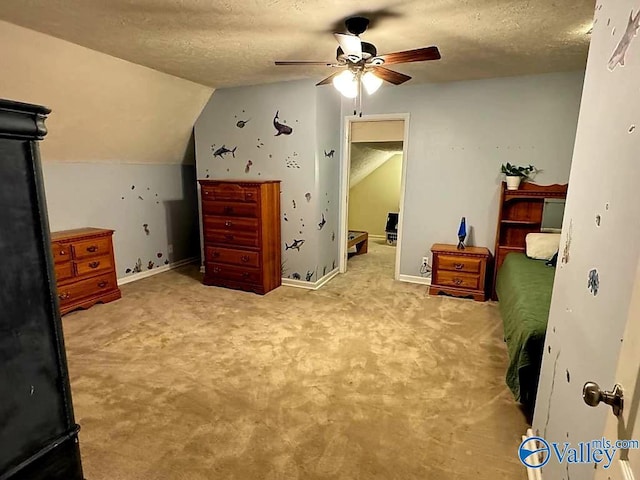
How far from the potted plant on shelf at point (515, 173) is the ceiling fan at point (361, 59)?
1764mm

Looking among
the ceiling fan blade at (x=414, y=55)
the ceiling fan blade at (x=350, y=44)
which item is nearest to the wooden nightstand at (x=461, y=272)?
the ceiling fan blade at (x=414, y=55)

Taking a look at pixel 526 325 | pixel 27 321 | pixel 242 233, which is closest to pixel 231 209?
pixel 242 233

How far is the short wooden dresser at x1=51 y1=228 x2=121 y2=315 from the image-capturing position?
10.5ft

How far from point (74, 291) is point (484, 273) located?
3.97 m

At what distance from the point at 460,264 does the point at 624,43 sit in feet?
9.69

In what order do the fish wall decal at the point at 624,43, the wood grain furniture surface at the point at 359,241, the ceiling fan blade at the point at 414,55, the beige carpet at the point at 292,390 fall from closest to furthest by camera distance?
the fish wall decal at the point at 624,43, the beige carpet at the point at 292,390, the ceiling fan blade at the point at 414,55, the wood grain furniture surface at the point at 359,241

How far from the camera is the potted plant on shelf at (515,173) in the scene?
3.51 meters

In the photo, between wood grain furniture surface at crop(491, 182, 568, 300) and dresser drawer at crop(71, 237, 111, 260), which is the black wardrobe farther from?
wood grain furniture surface at crop(491, 182, 568, 300)

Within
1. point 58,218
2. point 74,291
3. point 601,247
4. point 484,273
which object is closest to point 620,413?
point 601,247

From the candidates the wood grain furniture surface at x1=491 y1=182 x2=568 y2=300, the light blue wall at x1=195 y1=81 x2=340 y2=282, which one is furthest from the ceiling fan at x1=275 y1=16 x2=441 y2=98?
the wood grain furniture surface at x1=491 y1=182 x2=568 y2=300

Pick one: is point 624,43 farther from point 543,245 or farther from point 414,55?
point 543,245

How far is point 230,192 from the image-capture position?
147 inches

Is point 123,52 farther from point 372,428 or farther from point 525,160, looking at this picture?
point 525,160

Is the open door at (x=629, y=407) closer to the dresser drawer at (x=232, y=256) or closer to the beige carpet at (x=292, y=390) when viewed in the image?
the beige carpet at (x=292, y=390)
